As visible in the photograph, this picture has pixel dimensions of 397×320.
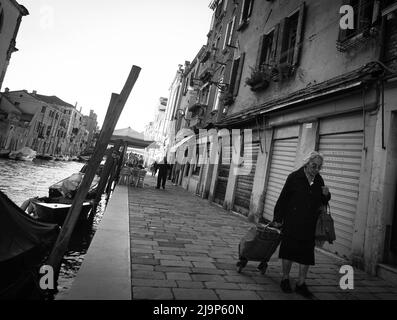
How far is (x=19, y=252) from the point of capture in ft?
11.5

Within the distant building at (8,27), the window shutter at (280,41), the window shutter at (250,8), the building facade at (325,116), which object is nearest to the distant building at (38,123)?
the distant building at (8,27)

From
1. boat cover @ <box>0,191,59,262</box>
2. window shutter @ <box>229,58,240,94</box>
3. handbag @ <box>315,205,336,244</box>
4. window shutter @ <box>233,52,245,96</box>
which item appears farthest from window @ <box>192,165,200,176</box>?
handbag @ <box>315,205,336,244</box>

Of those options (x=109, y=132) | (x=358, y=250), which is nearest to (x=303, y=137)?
(x=358, y=250)

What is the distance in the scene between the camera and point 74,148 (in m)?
86.6

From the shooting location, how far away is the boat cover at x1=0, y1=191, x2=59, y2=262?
3.43 meters

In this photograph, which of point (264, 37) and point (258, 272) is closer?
point (258, 272)

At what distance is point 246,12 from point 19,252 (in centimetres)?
1401

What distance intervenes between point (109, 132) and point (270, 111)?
5.96m

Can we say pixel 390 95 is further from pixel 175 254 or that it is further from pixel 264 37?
pixel 264 37

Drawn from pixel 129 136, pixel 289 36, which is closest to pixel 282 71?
pixel 289 36

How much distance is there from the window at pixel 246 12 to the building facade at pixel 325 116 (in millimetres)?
96

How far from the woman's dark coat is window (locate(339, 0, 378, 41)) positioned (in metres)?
4.35

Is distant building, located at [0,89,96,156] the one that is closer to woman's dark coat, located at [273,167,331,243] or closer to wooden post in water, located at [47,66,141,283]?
wooden post in water, located at [47,66,141,283]

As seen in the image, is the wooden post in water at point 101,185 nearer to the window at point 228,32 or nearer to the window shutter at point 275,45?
the window shutter at point 275,45
